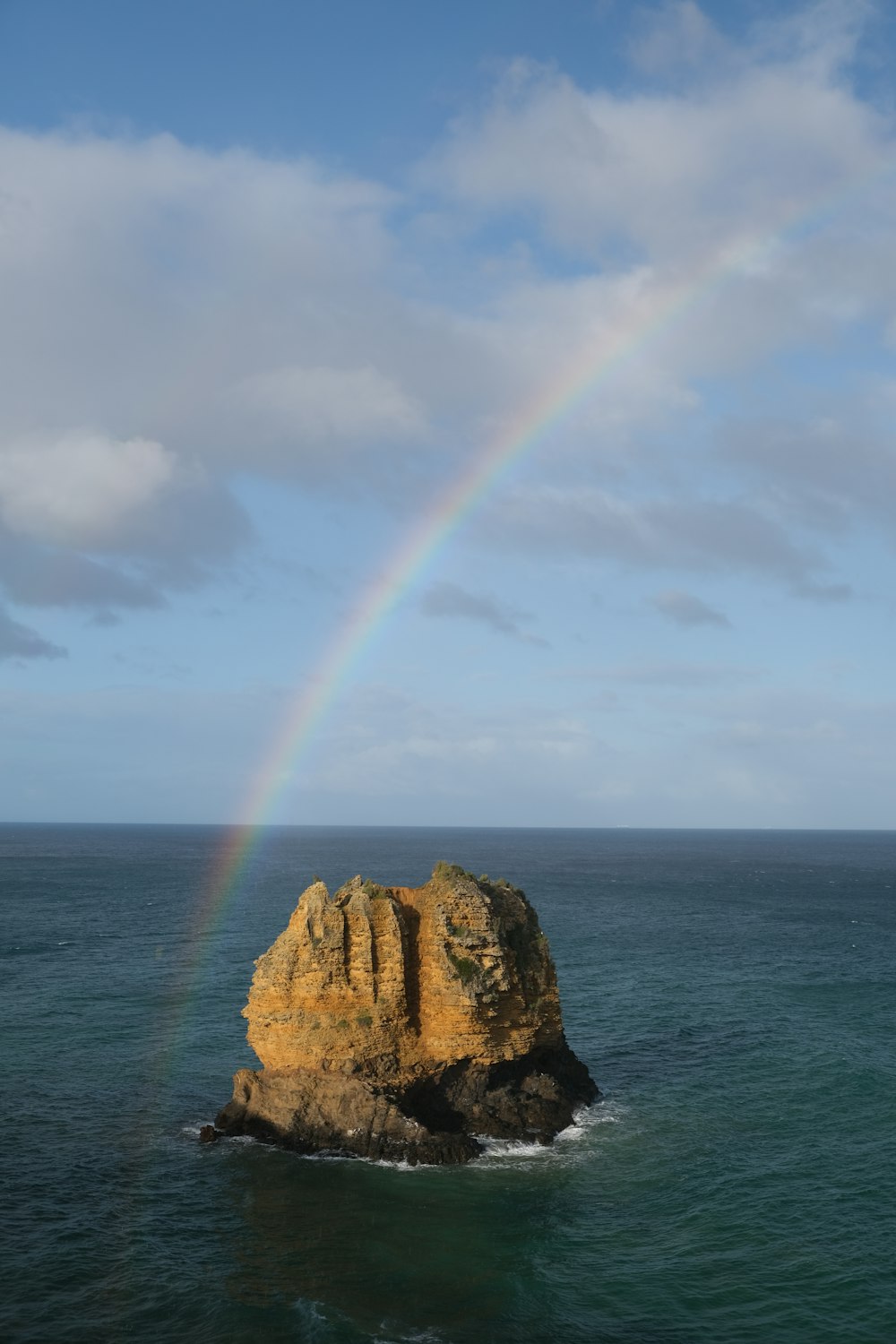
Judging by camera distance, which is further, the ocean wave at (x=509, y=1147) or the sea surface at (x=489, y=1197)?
the ocean wave at (x=509, y=1147)

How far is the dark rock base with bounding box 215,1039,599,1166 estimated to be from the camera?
147 feet

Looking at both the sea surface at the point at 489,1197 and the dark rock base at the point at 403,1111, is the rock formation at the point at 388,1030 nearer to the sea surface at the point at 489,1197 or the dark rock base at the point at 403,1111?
the dark rock base at the point at 403,1111

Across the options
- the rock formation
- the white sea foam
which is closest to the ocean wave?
the white sea foam

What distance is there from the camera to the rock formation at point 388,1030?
46.2 meters

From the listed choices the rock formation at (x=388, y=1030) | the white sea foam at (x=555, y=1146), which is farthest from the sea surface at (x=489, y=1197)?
the rock formation at (x=388, y=1030)

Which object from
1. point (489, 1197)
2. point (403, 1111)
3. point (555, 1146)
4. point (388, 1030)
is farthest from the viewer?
point (388, 1030)

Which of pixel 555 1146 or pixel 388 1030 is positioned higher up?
pixel 388 1030

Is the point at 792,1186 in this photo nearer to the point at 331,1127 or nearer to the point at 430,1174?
the point at 430,1174

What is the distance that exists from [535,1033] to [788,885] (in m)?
149

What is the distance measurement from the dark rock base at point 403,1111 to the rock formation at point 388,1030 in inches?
2.3

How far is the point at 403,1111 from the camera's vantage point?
46000 millimetres

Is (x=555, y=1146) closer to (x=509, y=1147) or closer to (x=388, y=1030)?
(x=509, y=1147)

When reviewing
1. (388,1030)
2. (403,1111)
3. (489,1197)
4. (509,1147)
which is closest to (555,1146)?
(509,1147)

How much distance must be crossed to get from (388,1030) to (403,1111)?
11.8 ft
